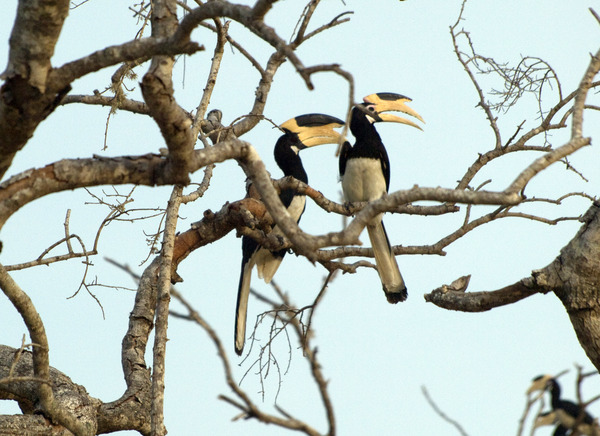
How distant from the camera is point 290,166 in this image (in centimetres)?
603

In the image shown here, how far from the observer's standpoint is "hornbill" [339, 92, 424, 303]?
451cm

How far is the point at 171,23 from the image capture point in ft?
7.10

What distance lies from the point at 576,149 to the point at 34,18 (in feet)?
5.16

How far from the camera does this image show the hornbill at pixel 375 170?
14.8 ft

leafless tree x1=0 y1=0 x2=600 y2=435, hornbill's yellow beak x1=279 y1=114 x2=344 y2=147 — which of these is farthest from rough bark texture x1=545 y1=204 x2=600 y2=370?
hornbill's yellow beak x1=279 y1=114 x2=344 y2=147

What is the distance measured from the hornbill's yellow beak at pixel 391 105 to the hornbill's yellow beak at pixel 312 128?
2.23 feet

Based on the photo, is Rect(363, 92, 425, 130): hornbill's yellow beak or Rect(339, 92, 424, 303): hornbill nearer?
Rect(339, 92, 424, 303): hornbill

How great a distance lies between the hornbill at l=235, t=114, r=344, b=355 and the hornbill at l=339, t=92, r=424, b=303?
1.17 ft

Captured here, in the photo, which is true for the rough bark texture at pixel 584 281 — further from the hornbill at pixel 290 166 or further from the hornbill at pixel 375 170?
the hornbill at pixel 290 166

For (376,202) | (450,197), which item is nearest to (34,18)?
(376,202)

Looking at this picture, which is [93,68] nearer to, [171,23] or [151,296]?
[171,23]

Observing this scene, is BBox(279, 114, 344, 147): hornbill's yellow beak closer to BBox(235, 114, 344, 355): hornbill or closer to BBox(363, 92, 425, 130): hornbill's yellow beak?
BBox(235, 114, 344, 355): hornbill

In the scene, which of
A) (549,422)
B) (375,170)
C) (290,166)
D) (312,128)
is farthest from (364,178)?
(549,422)

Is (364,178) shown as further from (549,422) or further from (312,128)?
(549,422)
